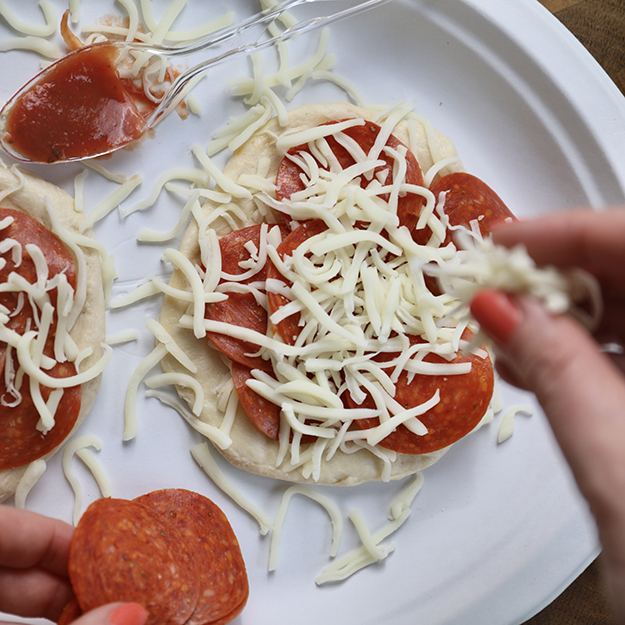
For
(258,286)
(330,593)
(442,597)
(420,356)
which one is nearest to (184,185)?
(258,286)

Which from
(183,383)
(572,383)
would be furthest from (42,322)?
(572,383)

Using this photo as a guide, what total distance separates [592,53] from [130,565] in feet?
7.43

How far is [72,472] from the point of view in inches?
88.6

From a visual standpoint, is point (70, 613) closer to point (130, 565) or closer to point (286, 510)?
point (130, 565)

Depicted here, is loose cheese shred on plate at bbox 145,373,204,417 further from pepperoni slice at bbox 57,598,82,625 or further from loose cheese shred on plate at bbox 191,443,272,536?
pepperoni slice at bbox 57,598,82,625

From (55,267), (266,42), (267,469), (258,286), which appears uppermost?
(266,42)

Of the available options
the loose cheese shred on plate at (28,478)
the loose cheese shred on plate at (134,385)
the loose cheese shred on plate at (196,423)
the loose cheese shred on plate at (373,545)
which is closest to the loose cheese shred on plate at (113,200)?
the loose cheese shred on plate at (134,385)

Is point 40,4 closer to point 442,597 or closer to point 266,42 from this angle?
point 266,42

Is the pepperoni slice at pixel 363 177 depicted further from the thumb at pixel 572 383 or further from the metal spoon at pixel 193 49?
the thumb at pixel 572 383

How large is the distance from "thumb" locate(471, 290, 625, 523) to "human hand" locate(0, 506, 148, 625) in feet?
4.59

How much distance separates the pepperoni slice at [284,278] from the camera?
→ 2.16m

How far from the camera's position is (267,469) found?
227 cm

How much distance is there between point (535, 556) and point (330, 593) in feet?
2.24

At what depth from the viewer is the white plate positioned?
7.59ft
